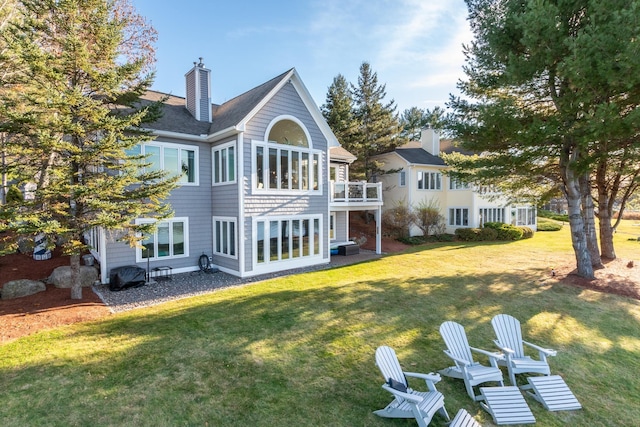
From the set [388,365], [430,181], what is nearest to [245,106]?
[388,365]

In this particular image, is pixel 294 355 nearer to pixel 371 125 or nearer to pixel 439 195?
pixel 439 195

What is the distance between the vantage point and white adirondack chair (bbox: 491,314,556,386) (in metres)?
5.41

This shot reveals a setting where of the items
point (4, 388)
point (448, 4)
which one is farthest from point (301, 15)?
point (4, 388)

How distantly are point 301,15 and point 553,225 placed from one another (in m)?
31.6

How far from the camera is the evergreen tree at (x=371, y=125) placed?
27.8 metres

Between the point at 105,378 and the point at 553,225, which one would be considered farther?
the point at 553,225

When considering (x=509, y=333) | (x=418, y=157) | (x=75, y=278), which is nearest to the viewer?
Result: (x=509, y=333)

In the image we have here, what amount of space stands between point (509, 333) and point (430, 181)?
73.6ft

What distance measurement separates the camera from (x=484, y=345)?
22.2ft

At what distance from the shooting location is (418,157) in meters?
27.2

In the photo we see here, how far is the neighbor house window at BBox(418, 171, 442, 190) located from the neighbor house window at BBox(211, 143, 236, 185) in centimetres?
1847

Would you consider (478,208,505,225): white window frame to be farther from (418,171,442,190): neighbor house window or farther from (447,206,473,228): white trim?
(418,171,442,190): neighbor house window

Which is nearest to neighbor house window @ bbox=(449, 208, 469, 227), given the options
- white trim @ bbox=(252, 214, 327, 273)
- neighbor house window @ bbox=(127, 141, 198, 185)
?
A: white trim @ bbox=(252, 214, 327, 273)

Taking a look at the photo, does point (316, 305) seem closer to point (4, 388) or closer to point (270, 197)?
point (270, 197)
